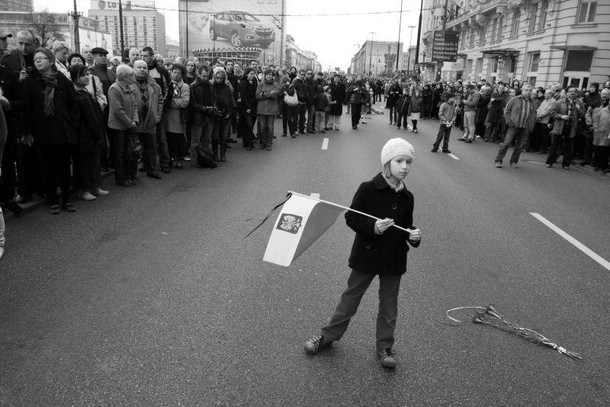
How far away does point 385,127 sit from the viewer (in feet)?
71.2

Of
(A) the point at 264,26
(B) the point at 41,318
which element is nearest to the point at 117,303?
(B) the point at 41,318

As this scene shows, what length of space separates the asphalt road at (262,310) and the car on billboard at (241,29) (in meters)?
87.3

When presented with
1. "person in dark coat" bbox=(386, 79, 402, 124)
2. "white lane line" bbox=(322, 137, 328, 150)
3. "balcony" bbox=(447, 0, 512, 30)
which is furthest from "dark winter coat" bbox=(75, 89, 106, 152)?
"balcony" bbox=(447, 0, 512, 30)

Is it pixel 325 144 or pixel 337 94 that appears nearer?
pixel 325 144

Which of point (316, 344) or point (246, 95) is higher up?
point (246, 95)

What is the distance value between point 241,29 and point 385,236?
94.6 m

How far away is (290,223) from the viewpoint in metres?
3.56

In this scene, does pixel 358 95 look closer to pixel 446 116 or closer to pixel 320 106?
pixel 320 106

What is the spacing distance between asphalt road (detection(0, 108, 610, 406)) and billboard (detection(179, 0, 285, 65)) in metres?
86.2

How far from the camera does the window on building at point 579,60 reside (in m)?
26.5

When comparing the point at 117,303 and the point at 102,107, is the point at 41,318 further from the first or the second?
the point at 102,107

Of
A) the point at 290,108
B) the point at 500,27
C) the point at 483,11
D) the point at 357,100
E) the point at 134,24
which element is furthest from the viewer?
the point at 134,24

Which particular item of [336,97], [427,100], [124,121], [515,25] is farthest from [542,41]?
[124,121]

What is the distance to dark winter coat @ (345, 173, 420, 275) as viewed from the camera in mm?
3461
